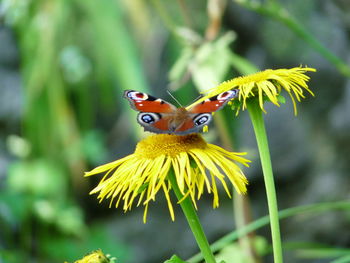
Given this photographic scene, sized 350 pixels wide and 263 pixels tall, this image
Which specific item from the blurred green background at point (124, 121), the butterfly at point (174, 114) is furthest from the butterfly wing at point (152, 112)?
the blurred green background at point (124, 121)

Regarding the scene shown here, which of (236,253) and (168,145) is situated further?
(236,253)

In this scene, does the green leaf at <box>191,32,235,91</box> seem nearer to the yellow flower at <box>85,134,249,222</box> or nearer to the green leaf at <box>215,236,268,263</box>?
the green leaf at <box>215,236,268,263</box>

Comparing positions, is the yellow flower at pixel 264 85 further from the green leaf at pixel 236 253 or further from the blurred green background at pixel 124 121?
the blurred green background at pixel 124 121

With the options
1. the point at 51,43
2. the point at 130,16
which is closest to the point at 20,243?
the point at 51,43

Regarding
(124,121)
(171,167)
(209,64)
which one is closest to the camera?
(171,167)

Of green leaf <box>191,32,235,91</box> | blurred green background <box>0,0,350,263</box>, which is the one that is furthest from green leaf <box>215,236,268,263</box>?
blurred green background <box>0,0,350,263</box>

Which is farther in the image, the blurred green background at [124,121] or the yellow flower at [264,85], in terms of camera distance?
the blurred green background at [124,121]

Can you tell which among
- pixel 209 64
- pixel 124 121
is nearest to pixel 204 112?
pixel 209 64

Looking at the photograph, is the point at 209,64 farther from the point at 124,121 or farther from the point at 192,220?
the point at 124,121
